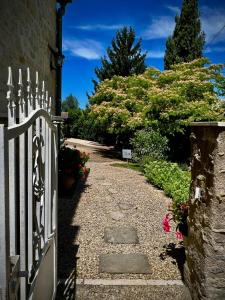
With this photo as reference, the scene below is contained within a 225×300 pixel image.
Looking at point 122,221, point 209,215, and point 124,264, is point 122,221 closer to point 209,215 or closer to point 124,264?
point 124,264

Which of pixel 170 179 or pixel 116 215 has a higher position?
pixel 170 179

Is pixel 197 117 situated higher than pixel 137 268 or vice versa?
pixel 197 117

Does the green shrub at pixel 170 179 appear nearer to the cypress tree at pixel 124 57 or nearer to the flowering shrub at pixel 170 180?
the flowering shrub at pixel 170 180

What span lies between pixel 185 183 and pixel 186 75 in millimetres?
7812

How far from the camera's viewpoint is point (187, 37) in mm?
18516

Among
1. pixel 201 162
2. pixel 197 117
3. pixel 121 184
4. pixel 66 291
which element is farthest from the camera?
pixel 197 117

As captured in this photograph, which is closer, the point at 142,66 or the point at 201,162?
the point at 201,162

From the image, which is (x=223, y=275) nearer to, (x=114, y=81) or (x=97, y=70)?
(x=114, y=81)

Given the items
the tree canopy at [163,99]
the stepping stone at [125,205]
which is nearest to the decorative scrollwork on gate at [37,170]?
the stepping stone at [125,205]

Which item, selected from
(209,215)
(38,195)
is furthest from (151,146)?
(38,195)

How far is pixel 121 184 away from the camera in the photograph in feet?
29.6

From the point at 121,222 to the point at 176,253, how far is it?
1.53 meters

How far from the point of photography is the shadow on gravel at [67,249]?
3.22m

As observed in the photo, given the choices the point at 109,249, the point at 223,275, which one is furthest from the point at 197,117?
the point at 223,275
